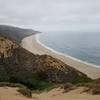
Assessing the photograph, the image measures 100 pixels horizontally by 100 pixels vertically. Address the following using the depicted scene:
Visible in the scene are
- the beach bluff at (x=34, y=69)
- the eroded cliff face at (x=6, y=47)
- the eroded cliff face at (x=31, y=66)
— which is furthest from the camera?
the eroded cliff face at (x=6, y=47)

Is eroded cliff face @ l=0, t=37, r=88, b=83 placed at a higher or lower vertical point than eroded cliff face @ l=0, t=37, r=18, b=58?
lower

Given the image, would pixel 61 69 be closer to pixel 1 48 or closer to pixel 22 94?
pixel 1 48

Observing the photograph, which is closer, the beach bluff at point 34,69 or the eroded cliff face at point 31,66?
the beach bluff at point 34,69

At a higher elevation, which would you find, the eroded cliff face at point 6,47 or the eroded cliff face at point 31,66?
the eroded cliff face at point 6,47

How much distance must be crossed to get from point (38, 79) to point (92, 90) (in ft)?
93.8

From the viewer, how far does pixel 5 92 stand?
17.2 metres

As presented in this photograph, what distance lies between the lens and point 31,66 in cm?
5441

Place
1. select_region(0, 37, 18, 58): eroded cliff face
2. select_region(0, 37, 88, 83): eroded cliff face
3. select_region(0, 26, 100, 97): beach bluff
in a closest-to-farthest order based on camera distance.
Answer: select_region(0, 26, 100, 97): beach bluff
select_region(0, 37, 88, 83): eroded cliff face
select_region(0, 37, 18, 58): eroded cliff face

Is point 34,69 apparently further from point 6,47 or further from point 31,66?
point 6,47

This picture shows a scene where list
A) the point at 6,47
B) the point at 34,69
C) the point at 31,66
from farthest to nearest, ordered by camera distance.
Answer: the point at 6,47, the point at 31,66, the point at 34,69

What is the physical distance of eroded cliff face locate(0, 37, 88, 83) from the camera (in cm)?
5156

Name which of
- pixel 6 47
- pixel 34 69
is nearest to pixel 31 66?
pixel 34 69

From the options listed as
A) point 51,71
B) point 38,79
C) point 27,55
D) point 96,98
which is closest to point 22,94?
point 96,98

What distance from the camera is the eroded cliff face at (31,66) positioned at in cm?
5156
